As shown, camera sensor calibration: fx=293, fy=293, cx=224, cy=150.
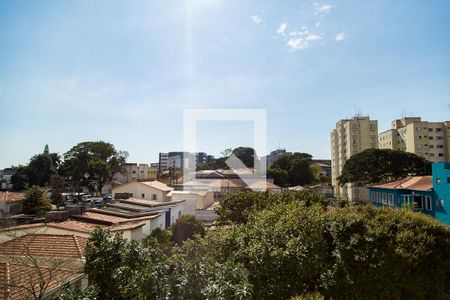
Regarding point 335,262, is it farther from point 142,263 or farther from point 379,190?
point 379,190

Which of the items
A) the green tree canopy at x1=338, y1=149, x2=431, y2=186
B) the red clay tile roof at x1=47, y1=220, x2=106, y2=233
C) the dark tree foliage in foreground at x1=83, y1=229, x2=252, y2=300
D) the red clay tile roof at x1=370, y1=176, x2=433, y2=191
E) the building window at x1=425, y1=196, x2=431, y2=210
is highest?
the green tree canopy at x1=338, y1=149, x2=431, y2=186

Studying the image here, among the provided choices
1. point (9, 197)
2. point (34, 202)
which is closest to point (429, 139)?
point (34, 202)

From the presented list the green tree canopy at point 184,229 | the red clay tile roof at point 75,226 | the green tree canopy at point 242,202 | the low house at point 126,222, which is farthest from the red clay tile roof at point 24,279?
the green tree canopy at point 184,229

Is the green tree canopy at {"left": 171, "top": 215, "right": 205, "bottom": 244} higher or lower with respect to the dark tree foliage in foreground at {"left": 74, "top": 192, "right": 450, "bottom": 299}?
lower

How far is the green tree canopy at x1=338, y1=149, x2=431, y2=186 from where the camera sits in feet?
140

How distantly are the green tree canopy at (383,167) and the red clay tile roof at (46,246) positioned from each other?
134ft

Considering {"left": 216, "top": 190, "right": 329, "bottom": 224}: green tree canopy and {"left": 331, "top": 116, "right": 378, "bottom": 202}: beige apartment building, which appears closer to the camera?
{"left": 216, "top": 190, "right": 329, "bottom": 224}: green tree canopy

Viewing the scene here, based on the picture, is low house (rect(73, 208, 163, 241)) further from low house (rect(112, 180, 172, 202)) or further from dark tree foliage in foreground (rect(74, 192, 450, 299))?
low house (rect(112, 180, 172, 202))

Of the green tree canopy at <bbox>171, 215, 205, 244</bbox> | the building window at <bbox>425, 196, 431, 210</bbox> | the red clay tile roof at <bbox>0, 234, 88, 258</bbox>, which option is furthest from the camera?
the building window at <bbox>425, 196, 431, 210</bbox>

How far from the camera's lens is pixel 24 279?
815cm

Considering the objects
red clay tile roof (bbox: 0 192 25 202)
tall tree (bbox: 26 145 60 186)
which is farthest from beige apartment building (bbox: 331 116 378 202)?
tall tree (bbox: 26 145 60 186)

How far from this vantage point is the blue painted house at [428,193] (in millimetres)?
25391

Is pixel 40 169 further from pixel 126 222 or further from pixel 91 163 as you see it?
pixel 126 222

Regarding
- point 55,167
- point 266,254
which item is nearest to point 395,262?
point 266,254
